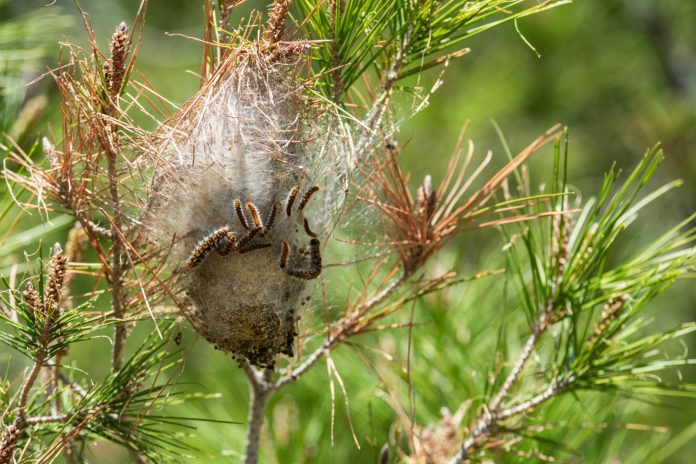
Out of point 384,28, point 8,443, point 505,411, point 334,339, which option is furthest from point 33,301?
point 505,411

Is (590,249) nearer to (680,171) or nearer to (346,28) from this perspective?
(346,28)

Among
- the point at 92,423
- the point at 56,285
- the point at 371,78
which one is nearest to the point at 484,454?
the point at 92,423

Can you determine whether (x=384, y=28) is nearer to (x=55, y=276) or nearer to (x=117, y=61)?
(x=117, y=61)

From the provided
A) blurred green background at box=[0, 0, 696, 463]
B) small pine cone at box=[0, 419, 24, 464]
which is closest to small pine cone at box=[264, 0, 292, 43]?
small pine cone at box=[0, 419, 24, 464]

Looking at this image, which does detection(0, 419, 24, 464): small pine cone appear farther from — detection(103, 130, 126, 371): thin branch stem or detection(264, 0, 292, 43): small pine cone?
detection(264, 0, 292, 43): small pine cone

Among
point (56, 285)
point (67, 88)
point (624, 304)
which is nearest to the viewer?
point (56, 285)

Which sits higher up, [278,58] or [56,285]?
[278,58]
